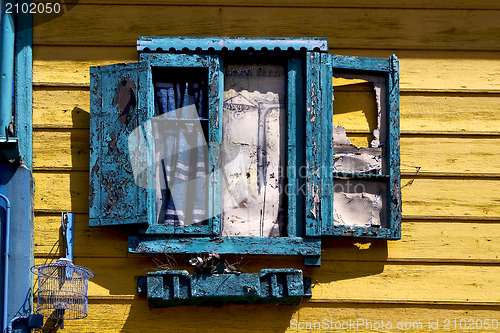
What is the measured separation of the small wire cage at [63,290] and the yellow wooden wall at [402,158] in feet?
0.47

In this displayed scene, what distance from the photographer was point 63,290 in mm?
3793

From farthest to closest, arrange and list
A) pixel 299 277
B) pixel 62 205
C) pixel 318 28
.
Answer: pixel 318 28 < pixel 62 205 < pixel 299 277

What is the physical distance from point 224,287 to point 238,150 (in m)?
0.92

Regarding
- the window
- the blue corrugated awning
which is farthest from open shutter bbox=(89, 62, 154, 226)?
the blue corrugated awning

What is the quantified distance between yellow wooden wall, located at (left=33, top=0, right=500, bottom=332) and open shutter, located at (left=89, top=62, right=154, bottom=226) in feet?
0.70

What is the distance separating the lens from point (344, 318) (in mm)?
3963

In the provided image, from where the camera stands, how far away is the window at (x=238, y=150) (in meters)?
3.92

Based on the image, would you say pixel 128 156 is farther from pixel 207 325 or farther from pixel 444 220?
pixel 444 220

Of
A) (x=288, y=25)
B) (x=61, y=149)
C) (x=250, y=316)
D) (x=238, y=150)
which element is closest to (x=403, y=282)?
(x=250, y=316)

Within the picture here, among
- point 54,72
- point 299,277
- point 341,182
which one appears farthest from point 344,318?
point 54,72

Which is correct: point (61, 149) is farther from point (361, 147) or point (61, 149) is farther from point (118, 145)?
point (361, 147)

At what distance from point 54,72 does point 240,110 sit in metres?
1.32

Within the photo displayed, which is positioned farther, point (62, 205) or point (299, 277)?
point (62, 205)

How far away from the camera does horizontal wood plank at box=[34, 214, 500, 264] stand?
4.03 meters
